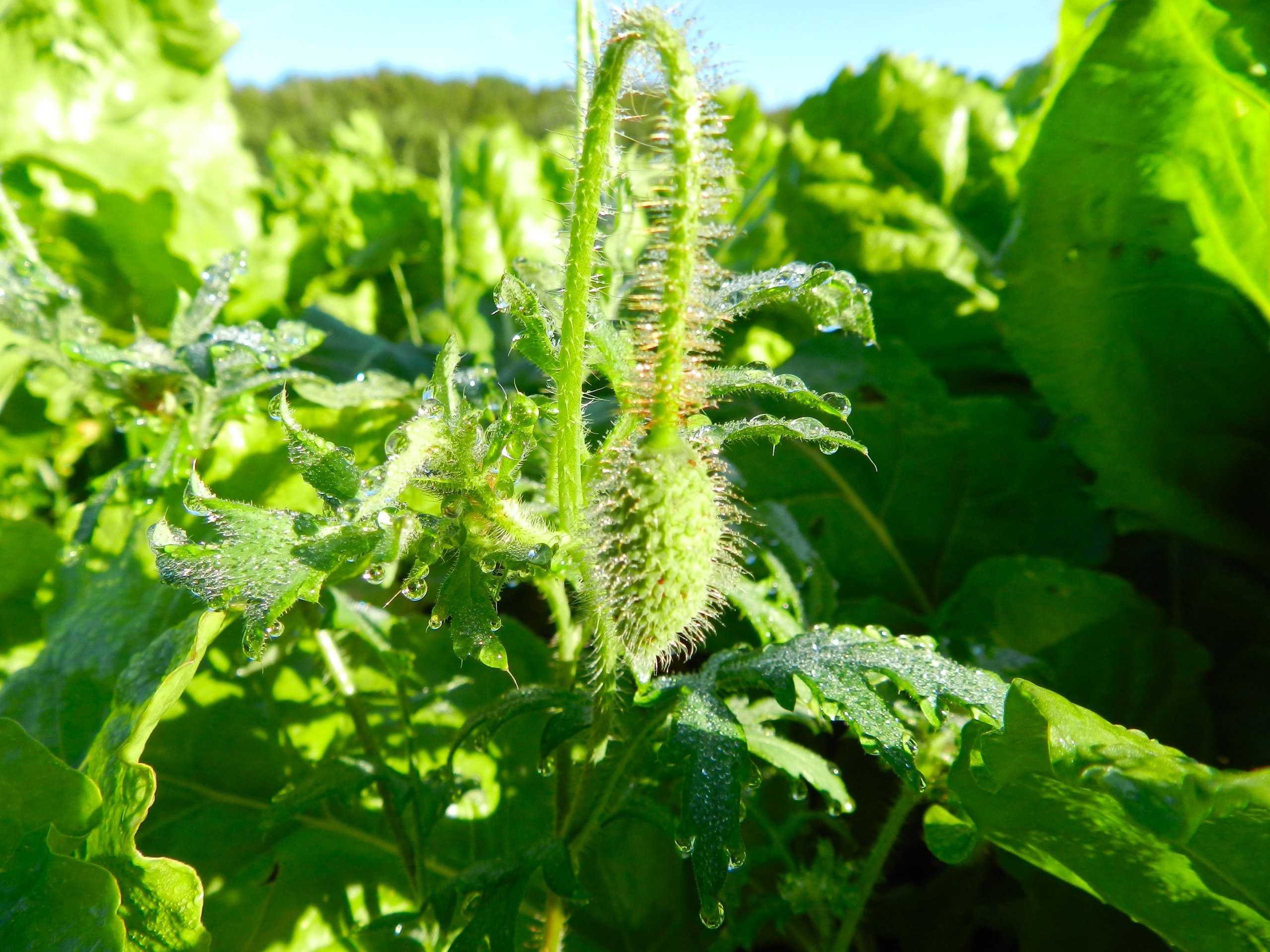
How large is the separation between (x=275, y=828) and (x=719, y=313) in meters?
0.93

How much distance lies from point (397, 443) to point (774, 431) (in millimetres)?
303

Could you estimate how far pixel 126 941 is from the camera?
82cm

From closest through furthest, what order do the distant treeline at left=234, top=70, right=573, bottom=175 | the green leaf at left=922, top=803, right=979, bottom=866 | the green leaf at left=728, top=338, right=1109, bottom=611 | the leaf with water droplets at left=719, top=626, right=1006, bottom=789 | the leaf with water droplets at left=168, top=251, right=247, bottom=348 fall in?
1. the leaf with water droplets at left=719, top=626, right=1006, bottom=789
2. the green leaf at left=922, top=803, right=979, bottom=866
3. the leaf with water droplets at left=168, top=251, right=247, bottom=348
4. the green leaf at left=728, top=338, right=1109, bottom=611
5. the distant treeline at left=234, top=70, right=573, bottom=175

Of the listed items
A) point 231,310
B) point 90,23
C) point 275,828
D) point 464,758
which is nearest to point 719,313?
point 464,758

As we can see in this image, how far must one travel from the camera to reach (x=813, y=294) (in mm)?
801

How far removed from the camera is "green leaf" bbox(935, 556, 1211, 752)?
4.38ft

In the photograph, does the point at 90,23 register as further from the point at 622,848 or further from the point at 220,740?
the point at 622,848

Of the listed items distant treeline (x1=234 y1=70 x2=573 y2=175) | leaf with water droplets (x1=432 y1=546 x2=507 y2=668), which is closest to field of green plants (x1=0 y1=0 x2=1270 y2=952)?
leaf with water droplets (x1=432 y1=546 x2=507 y2=668)

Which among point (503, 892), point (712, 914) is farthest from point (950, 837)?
point (503, 892)

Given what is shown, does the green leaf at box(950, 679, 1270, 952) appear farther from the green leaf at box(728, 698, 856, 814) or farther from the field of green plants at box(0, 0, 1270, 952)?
the green leaf at box(728, 698, 856, 814)

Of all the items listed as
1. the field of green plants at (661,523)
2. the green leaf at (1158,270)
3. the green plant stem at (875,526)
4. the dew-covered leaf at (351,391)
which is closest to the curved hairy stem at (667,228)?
the field of green plants at (661,523)

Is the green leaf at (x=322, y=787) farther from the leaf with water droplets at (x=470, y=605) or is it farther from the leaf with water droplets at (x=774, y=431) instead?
the leaf with water droplets at (x=774, y=431)

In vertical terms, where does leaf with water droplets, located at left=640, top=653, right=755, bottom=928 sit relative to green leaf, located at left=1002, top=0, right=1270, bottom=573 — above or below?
below

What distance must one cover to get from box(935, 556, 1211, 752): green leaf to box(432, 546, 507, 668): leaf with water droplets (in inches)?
32.6
